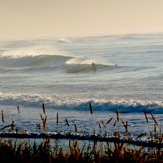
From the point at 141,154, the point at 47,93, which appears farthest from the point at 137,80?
the point at 141,154

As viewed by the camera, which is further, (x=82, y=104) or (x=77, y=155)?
(x=82, y=104)

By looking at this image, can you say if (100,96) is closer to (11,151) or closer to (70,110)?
(70,110)

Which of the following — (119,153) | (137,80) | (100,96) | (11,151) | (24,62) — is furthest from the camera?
(24,62)

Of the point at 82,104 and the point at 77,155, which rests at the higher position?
the point at 82,104

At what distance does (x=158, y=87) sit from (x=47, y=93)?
177 inches

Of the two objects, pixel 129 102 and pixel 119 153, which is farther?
pixel 129 102

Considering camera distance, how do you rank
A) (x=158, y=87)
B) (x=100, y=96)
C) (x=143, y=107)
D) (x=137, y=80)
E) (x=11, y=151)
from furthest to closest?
(x=137, y=80) → (x=158, y=87) → (x=100, y=96) → (x=143, y=107) → (x=11, y=151)

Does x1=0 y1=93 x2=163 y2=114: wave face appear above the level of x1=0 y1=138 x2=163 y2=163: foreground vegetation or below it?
above

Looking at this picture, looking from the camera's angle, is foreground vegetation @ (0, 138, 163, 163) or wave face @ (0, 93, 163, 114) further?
wave face @ (0, 93, 163, 114)

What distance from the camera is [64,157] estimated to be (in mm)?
7215

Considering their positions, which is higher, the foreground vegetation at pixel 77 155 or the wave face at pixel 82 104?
the wave face at pixel 82 104

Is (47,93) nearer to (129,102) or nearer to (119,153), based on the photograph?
(129,102)

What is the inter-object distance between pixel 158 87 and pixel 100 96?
2.88m

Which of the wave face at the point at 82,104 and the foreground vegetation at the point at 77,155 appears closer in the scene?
the foreground vegetation at the point at 77,155
